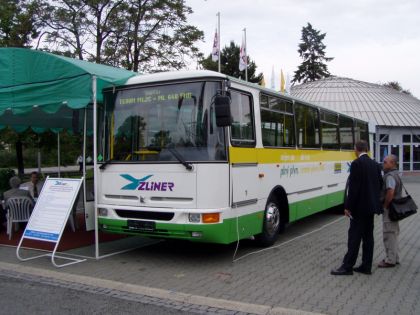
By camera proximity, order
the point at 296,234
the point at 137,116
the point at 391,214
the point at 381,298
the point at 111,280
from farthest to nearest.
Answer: the point at 296,234, the point at 137,116, the point at 391,214, the point at 111,280, the point at 381,298

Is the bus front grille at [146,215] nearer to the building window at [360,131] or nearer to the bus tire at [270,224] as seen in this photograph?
the bus tire at [270,224]

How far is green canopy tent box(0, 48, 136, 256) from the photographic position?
25.9ft

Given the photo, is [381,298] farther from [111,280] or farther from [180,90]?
[180,90]

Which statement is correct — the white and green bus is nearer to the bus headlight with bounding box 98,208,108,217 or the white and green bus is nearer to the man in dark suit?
the bus headlight with bounding box 98,208,108,217

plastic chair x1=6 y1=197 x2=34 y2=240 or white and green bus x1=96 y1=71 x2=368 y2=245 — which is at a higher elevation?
white and green bus x1=96 y1=71 x2=368 y2=245

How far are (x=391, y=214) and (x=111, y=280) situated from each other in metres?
4.17

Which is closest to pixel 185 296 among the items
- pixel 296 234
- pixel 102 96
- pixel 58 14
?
pixel 102 96

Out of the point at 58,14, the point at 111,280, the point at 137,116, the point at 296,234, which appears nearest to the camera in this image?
the point at 111,280

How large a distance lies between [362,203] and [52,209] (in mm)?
4851

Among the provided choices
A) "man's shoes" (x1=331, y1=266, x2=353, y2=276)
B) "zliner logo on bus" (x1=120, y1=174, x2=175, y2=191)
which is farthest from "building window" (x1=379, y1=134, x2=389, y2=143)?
"zliner logo on bus" (x1=120, y1=174, x2=175, y2=191)

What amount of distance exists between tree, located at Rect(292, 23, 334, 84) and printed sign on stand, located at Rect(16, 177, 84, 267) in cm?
7100

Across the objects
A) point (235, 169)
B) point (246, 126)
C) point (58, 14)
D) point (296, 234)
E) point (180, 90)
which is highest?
point (58, 14)

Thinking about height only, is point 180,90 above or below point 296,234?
above

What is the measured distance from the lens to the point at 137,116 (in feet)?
25.6
